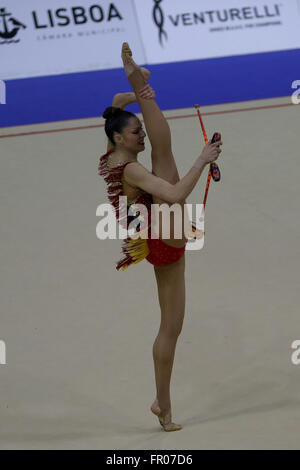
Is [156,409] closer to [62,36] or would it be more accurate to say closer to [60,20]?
A: [62,36]

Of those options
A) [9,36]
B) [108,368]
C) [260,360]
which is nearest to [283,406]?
[260,360]

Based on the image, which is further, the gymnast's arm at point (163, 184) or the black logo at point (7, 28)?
the black logo at point (7, 28)

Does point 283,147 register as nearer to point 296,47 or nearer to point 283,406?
point 296,47

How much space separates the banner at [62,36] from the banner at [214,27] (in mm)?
235

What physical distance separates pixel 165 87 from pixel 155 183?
20.5 feet

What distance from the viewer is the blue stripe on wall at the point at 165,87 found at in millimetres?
8523

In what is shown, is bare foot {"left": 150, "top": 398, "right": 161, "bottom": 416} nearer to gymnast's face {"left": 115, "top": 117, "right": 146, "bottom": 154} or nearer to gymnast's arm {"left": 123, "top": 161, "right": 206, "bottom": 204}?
gymnast's arm {"left": 123, "top": 161, "right": 206, "bottom": 204}

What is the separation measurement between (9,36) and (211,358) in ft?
20.0

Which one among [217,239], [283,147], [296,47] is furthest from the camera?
[296,47]

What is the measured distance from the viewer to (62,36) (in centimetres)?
888

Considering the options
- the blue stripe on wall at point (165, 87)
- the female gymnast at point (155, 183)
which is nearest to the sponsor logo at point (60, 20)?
the blue stripe on wall at point (165, 87)

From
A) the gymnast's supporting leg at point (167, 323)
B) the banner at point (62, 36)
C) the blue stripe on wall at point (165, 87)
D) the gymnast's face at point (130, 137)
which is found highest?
the banner at point (62, 36)

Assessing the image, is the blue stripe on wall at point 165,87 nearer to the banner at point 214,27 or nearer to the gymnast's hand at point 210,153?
the banner at point 214,27

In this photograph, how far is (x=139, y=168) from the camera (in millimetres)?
2881
